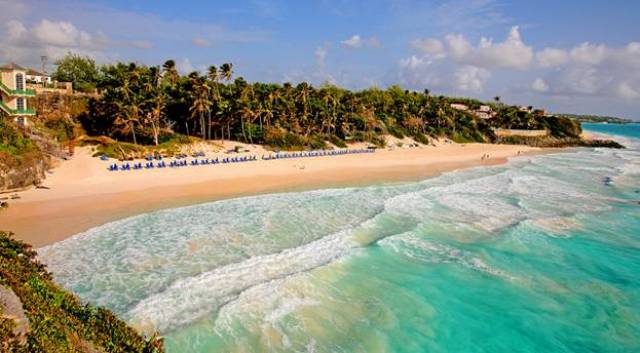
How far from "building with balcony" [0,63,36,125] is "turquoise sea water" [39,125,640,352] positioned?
70.6ft

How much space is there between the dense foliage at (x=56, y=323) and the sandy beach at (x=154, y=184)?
11256 mm

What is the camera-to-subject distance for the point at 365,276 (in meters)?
16.0

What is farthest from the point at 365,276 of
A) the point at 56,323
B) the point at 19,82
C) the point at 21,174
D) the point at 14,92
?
the point at 19,82

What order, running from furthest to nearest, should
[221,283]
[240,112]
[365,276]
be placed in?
1. [240,112]
2. [365,276]
3. [221,283]

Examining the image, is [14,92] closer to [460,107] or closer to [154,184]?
[154,184]

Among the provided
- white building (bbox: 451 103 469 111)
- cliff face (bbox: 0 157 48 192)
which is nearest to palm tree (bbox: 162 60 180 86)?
cliff face (bbox: 0 157 48 192)

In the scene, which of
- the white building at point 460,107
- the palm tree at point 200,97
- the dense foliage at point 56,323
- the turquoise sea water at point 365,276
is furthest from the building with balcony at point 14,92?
the white building at point 460,107

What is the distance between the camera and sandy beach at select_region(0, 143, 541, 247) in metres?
21.9

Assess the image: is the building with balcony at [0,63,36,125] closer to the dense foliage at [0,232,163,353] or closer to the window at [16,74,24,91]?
the window at [16,74,24,91]

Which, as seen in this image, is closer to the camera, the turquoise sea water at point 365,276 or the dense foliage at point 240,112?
the turquoise sea water at point 365,276

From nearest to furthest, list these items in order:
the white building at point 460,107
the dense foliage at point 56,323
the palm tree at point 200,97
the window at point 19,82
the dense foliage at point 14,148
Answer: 1. the dense foliage at point 56,323
2. the dense foliage at point 14,148
3. the window at point 19,82
4. the palm tree at point 200,97
5. the white building at point 460,107

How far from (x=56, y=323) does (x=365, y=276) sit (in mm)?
11156

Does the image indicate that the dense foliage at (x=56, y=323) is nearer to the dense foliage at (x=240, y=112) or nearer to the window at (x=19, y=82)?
the window at (x=19, y=82)

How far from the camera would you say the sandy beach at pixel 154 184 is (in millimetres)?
21878
